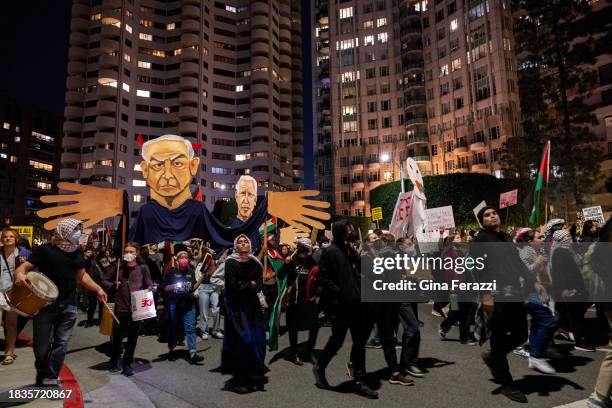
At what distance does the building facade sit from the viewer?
328 ft

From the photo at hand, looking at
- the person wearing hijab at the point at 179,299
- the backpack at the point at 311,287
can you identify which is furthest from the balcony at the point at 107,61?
the backpack at the point at 311,287

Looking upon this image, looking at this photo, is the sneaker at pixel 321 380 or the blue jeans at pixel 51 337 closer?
the blue jeans at pixel 51 337

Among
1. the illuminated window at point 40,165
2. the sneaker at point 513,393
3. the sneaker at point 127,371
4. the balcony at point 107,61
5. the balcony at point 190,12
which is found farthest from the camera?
the illuminated window at point 40,165

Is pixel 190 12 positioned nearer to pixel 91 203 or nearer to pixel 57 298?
pixel 91 203

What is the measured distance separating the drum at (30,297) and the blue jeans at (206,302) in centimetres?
421

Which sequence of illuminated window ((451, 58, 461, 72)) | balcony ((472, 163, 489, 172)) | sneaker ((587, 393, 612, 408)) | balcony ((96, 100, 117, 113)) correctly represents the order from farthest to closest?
1. balcony ((96, 100, 117, 113))
2. illuminated window ((451, 58, 461, 72))
3. balcony ((472, 163, 489, 172))
4. sneaker ((587, 393, 612, 408))

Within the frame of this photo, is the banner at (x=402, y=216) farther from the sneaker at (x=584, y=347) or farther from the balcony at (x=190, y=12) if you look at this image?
the balcony at (x=190, y=12)

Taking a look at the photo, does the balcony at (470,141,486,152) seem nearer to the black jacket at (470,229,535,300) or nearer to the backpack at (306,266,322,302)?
the backpack at (306,266,322,302)

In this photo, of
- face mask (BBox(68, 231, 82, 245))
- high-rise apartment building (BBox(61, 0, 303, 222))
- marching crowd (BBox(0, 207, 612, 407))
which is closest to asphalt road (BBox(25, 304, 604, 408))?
marching crowd (BBox(0, 207, 612, 407))

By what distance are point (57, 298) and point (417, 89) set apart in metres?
69.4

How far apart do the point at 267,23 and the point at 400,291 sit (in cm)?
9054

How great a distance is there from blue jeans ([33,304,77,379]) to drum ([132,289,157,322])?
1165mm

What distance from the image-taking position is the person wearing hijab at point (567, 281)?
6637 millimetres

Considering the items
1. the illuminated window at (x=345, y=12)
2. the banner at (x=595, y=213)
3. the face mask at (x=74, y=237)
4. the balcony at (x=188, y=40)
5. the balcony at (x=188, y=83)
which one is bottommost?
the face mask at (x=74, y=237)
